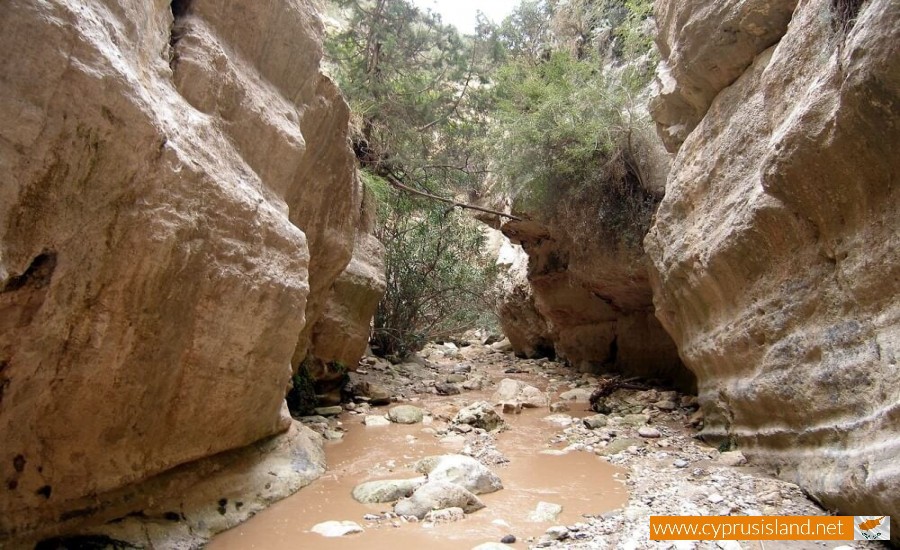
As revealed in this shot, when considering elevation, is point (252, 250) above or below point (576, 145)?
below

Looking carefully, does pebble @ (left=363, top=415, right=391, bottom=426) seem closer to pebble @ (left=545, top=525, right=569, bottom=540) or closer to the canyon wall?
pebble @ (left=545, top=525, right=569, bottom=540)

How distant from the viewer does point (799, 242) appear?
3.94 metres

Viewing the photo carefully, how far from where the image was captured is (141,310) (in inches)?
115

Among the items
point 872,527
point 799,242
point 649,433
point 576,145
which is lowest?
point 872,527

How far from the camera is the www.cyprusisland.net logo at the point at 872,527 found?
2930 millimetres

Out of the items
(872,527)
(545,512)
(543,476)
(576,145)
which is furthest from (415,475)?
(576,145)

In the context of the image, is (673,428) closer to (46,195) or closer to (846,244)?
A: (846,244)

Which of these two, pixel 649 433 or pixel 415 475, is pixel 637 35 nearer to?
pixel 649 433

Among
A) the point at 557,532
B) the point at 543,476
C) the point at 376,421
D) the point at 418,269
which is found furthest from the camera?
the point at 418,269

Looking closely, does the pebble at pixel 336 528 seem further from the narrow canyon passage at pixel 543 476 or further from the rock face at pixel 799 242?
the rock face at pixel 799 242

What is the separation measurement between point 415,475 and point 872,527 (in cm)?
324

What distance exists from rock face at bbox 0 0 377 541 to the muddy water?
1.78ft

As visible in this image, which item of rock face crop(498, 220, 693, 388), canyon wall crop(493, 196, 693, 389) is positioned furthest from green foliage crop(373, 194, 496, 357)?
rock face crop(498, 220, 693, 388)

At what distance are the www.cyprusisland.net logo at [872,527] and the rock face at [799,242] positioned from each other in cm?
6
